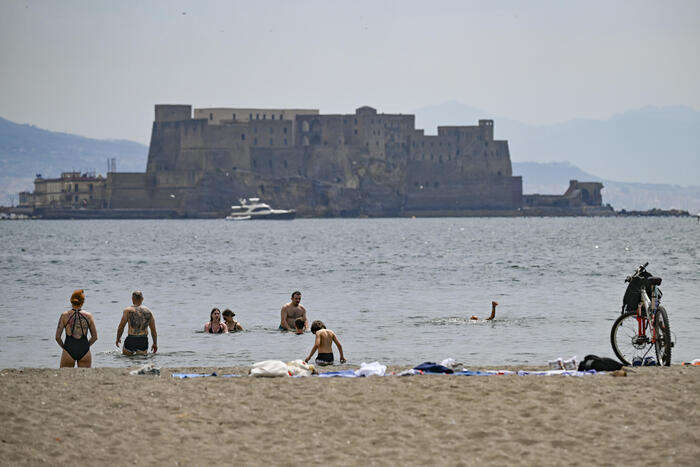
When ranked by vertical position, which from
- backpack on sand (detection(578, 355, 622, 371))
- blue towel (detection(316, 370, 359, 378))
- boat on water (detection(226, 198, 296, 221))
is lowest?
blue towel (detection(316, 370, 359, 378))

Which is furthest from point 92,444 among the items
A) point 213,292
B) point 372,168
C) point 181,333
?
point 372,168

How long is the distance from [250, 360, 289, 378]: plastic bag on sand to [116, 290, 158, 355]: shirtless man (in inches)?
159

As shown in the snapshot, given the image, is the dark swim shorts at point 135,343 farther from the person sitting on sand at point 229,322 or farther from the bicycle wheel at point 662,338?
the bicycle wheel at point 662,338

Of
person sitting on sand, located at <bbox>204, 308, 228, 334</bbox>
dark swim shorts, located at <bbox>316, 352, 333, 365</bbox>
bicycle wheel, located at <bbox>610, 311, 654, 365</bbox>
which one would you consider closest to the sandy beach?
bicycle wheel, located at <bbox>610, 311, 654, 365</bbox>

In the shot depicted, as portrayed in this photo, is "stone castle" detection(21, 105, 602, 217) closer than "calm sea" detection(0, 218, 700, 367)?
No

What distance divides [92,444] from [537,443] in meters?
3.82

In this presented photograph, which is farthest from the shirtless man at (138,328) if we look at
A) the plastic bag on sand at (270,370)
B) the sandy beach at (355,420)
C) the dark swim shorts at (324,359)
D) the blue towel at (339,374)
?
the blue towel at (339,374)

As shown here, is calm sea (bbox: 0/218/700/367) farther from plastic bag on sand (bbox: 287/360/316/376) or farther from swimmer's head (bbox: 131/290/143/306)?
plastic bag on sand (bbox: 287/360/316/376)

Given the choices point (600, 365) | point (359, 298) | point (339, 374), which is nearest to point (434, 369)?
point (339, 374)

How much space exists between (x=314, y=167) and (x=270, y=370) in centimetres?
10925

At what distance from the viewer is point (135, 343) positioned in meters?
16.4

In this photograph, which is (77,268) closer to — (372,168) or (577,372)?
(577,372)

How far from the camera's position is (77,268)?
1762 inches

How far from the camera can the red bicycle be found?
12.0 meters
